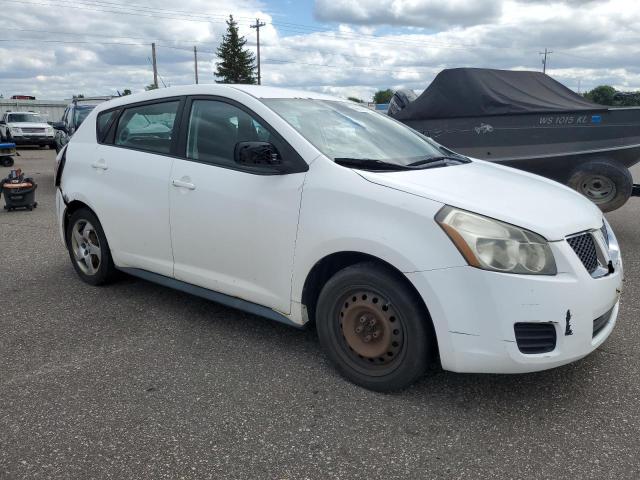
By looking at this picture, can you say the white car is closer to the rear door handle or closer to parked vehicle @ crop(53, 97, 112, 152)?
the rear door handle

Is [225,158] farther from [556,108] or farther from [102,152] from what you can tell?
[556,108]

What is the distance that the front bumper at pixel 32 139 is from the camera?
82.8 ft

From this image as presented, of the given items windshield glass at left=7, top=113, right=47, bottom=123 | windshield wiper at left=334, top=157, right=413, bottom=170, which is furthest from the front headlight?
windshield glass at left=7, top=113, right=47, bottom=123

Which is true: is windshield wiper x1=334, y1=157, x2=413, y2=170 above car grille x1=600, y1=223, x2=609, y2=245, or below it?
above

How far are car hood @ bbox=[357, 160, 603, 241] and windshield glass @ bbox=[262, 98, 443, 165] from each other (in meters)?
0.31

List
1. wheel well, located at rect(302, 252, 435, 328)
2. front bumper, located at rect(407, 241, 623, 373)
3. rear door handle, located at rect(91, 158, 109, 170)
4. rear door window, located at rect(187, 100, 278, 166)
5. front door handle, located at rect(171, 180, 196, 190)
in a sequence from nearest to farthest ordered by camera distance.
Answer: front bumper, located at rect(407, 241, 623, 373)
wheel well, located at rect(302, 252, 435, 328)
rear door window, located at rect(187, 100, 278, 166)
front door handle, located at rect(171, 180, 196, 190)
rear door handle, located at rect(91, 158, 109, 170)

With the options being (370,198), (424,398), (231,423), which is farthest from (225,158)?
(424,398)

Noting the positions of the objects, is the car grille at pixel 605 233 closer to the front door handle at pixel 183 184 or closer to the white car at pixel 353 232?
the white car at pixel 353 232

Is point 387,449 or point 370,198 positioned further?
point 370,198

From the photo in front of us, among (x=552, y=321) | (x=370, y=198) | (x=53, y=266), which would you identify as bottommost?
(x=53, y=266)

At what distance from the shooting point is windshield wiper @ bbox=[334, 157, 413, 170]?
3332 millimetres

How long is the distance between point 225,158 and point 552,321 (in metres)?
2.24

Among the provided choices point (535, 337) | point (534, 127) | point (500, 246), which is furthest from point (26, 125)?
point (535, 337)

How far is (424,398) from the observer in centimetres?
315
